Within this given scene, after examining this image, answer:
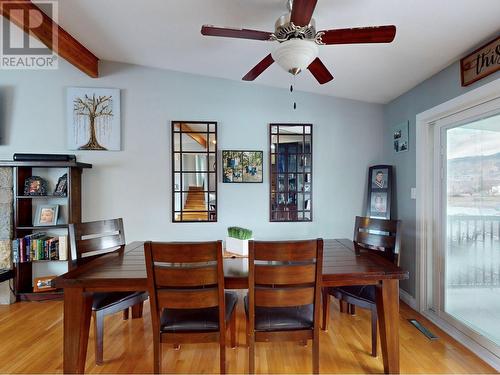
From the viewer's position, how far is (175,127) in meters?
3.20

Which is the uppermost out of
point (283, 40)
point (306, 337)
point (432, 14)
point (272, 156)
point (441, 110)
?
point (432, 14)

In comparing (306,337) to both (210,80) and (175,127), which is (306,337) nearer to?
(175,127)

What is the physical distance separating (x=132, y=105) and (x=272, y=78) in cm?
173

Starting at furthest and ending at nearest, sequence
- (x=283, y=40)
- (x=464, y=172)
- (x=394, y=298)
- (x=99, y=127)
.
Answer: (x=99, y=127)
(x=464, y=172)
(x=394, y=298)
(x=283, y=40)

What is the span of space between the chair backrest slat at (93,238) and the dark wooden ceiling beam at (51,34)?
1711 mm

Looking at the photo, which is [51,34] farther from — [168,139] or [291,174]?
[291,174]

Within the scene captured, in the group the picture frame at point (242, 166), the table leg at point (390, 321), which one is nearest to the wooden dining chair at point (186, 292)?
the table leg at point (390, 321)

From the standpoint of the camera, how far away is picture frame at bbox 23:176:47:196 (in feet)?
9.53

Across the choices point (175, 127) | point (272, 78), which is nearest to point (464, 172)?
point (272, 78)

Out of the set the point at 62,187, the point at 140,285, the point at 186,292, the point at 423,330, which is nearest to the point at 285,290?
the point at 186,292

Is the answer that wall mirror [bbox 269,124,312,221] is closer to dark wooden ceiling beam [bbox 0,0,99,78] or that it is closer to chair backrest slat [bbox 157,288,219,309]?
chair backrest slat [bbox 157,288,219,309]

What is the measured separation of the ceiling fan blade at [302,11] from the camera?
1279mm

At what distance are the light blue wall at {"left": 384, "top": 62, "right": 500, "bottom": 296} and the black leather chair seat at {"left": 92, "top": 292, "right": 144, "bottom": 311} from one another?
271 cm

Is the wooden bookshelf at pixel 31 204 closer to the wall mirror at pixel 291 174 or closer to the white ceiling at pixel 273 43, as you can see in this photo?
the white ceiling at pixel 273 43
